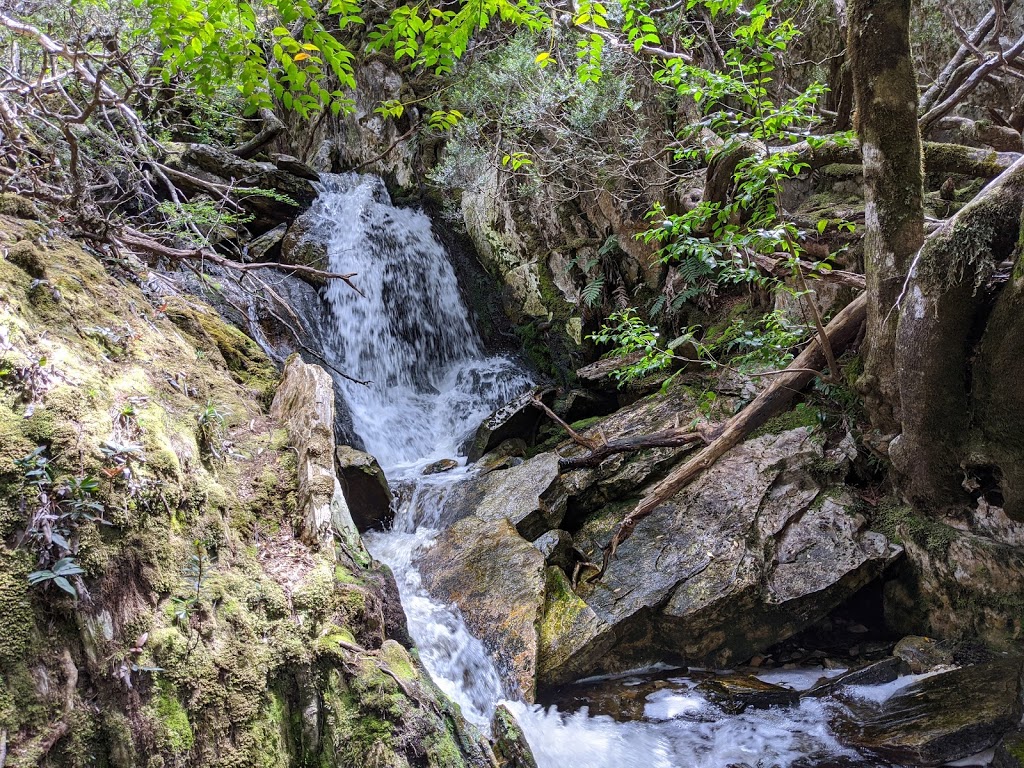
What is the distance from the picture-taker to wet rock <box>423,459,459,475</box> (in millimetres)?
8250

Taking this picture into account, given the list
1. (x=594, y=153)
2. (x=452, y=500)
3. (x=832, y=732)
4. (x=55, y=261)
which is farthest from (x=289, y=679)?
(x=594, y=153)

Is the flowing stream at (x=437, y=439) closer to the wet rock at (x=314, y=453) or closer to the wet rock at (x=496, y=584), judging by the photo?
the wet rock at (x=496, y=584)

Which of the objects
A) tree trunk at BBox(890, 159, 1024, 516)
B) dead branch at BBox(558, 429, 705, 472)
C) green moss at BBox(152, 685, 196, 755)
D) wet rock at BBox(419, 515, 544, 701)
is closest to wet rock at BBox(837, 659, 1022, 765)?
tree trunk at BBox(890, 159, 1024, 516)

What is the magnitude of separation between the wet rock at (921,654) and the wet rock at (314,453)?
4.12m

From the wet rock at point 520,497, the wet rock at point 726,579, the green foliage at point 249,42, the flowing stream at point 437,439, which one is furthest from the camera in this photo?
the wet rock at point 520,497

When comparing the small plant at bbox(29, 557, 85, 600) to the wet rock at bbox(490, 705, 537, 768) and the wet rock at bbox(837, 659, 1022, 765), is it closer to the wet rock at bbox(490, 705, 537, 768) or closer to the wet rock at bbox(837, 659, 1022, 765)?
the wet rock at bbox(490, 705, 537, 768)

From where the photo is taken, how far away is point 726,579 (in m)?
4.75

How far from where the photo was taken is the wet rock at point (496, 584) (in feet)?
14.7

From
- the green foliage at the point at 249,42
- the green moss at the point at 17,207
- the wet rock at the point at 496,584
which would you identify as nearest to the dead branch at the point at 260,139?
the green moss at the point at 17,207

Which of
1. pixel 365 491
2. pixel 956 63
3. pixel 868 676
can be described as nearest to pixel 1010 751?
pixel 868 676

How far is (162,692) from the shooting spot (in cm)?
173

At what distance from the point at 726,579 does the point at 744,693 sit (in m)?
0.86

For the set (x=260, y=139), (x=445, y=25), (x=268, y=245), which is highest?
(x=260, y=139)

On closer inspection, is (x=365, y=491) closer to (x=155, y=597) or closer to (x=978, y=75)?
(x=155, y=597)
